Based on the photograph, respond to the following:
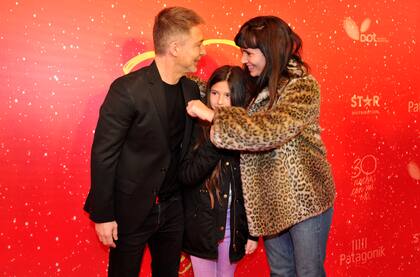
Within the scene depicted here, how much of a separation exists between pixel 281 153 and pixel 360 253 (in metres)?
1.74

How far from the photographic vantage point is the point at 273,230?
6.59ft

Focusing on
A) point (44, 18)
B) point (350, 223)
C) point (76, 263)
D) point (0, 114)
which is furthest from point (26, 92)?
point (350, 223)

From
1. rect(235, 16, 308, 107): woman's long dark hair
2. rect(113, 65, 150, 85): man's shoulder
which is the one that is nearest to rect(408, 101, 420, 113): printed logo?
rect(235, 16, 308, 107): woman's long dark hair

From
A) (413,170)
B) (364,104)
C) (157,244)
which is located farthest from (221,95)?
(413,170)

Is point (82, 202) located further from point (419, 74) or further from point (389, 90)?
point (419, 74)

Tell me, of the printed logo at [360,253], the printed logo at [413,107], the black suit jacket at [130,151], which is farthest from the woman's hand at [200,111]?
the printed logo at [413,107]

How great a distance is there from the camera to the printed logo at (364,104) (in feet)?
10.2

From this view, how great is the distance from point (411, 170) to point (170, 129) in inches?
Answer: 87.2

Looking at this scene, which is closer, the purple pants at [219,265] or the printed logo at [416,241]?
the purple pants at [219,265]

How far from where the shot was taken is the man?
1.84m

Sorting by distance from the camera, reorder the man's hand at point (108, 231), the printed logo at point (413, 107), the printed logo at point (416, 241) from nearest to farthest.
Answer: the man's hand at point (108, 231), the printed logo at point (413, 107), the printed logo at point (416, 241)

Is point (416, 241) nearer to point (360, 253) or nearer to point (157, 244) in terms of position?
point (360, 253)

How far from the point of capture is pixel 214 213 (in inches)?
83.6

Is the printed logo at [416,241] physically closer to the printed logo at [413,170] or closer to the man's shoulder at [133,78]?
the printed logo at [413,170]
